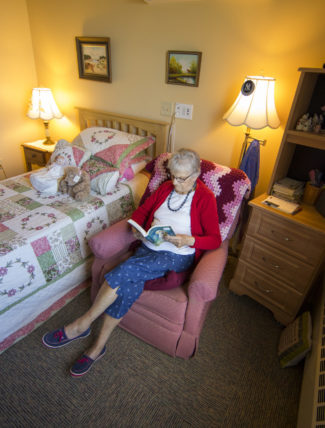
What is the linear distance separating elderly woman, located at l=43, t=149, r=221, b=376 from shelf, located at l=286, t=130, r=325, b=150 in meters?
0.59

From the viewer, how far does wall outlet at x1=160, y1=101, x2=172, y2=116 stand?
89.5 inches

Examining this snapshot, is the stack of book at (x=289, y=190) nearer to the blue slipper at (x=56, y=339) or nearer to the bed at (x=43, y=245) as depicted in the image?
the bed at (x=43, y=245)

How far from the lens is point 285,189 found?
168 cm

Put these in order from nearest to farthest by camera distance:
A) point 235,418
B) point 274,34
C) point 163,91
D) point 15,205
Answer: point 235,418 < point 274,34 < point 15,205 < point 163,91

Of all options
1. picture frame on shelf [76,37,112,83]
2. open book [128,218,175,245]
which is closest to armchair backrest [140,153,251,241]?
open book [128,218,175,245]

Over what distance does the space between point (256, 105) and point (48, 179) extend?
5.29ft

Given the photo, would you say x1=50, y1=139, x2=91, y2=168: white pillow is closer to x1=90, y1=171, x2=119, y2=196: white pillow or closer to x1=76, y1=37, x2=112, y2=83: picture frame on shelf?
x1=90, y1=171, x2=119, y2=196: white pillow

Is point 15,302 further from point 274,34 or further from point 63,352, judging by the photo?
point 274,34

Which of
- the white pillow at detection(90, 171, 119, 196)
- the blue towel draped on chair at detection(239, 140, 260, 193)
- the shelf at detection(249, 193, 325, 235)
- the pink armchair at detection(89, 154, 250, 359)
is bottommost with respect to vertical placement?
the pink armchair at detection(89, 154, 250, 359)

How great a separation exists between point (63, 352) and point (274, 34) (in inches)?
94.8

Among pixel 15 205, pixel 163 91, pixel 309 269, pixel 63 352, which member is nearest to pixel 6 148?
pixel 15 205

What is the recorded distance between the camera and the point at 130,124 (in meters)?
2.54

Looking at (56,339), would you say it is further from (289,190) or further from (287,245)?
(289,190)

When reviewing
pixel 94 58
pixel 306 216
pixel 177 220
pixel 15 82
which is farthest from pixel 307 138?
pixel 15 82
